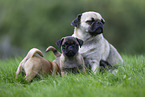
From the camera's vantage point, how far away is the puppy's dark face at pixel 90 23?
17.3 ft

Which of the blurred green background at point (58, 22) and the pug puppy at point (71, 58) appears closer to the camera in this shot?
the pug puppy at point (71, 58)

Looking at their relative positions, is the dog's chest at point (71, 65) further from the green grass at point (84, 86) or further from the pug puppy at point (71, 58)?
the green grass at point (84, 86)

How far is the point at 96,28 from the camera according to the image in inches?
206

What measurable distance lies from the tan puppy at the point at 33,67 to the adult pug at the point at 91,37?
0.97 metres

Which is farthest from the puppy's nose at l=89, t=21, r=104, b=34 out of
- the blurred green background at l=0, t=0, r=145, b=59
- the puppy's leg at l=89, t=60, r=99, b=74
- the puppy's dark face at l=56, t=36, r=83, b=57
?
the blurred green background at l=0, t=0, r=145, b=59

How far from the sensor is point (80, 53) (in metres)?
5.55

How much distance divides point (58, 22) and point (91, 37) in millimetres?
8854

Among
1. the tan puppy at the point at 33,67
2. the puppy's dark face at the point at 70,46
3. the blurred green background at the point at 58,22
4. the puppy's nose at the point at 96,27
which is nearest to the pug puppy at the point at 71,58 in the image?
the puppy's dark face at the point at 70,46

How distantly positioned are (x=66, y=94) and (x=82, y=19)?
2.52 meters

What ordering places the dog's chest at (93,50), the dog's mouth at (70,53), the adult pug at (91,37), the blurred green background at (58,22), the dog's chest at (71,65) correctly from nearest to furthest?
the dog's mouth at (70,53) < the dog's chest at (71,65) < the adult pug at (91,37) < the dog's chest at (93,50) < the blurred green background at (58,22)

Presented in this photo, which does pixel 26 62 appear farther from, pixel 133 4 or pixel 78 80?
pixel 133 4

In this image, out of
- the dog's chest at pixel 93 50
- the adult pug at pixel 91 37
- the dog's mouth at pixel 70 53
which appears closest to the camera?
the dog's mouth at pixel 70 53

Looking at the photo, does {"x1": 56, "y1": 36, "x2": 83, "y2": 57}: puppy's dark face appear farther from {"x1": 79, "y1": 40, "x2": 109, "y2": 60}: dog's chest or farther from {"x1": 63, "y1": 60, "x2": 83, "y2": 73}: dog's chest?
{"x1": 79, "y1": 40, "x2": 109, "y2": 60}: dog's chest

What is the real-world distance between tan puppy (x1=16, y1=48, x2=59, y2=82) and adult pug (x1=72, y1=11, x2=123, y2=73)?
3.18 ft
